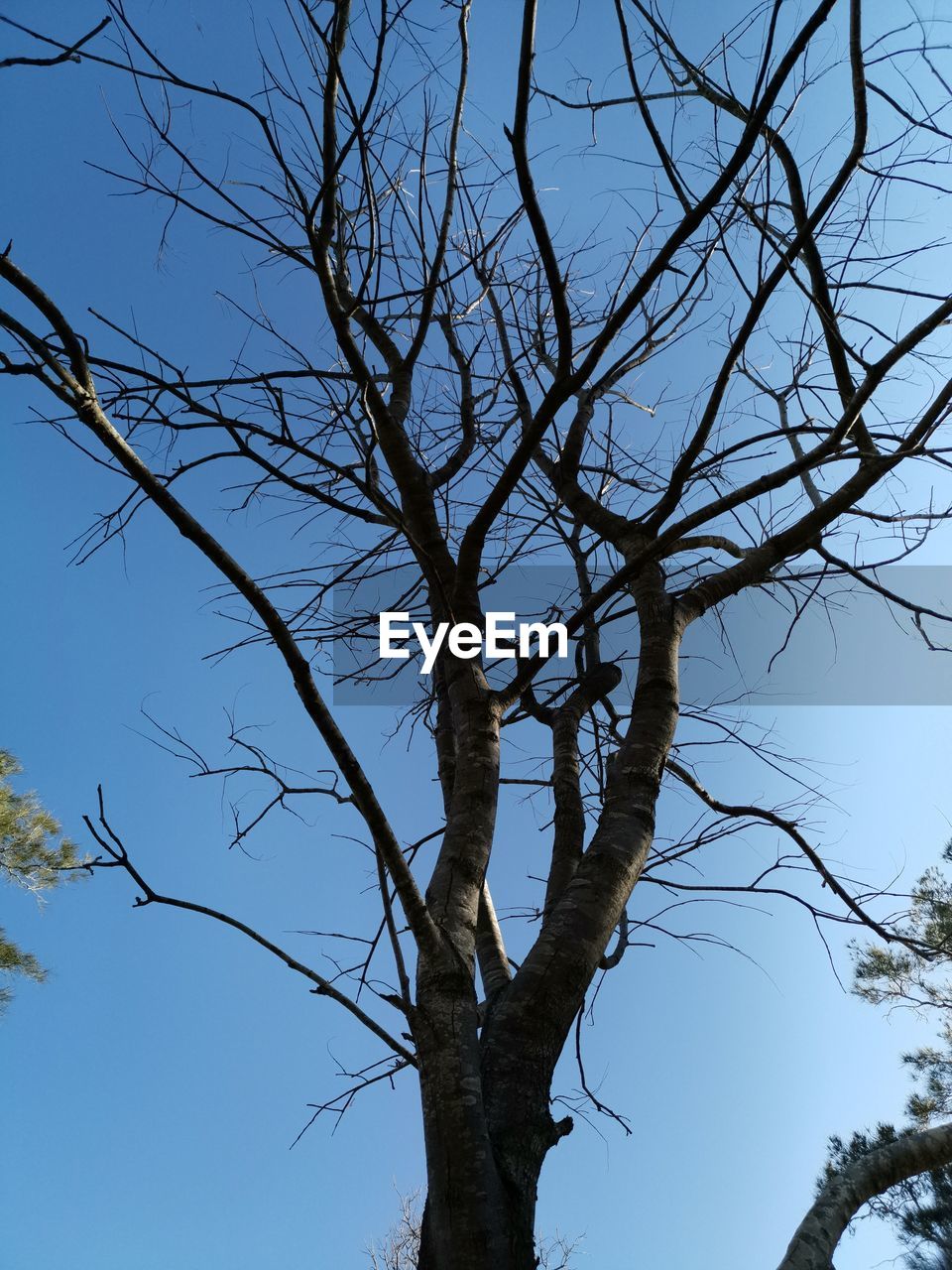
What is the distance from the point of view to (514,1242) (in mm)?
1133

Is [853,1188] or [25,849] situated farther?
[25,849]

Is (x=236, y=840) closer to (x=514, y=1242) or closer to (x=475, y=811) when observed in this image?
(x=475, y=811)

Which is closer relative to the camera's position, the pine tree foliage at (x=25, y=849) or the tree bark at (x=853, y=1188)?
the tree bark at (x=853, y=1188)

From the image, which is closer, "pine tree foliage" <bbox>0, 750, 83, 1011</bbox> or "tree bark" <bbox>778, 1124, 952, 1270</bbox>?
"tree bark" <bbox>778, 1124, 952, 1270</bbox>

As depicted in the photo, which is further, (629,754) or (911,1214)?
(911,1214)

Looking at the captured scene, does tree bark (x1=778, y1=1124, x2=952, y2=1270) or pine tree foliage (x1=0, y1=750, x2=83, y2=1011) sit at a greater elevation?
pine tree foliage (x1=0, y1=750, x2=83, y2=1011)

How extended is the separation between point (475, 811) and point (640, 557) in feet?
1.77

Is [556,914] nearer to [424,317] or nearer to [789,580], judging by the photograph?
[424,317]

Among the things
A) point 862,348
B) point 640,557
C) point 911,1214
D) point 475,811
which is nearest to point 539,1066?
point 475,811

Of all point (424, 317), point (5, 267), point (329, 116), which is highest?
point (424, 317)

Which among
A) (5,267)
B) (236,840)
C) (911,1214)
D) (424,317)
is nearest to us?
(5,267)

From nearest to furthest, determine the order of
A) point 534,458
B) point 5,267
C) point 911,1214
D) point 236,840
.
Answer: point 5,267 < point 236,840 < point 534,458 < point 911,1214

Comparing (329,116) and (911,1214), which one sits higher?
(329,116)

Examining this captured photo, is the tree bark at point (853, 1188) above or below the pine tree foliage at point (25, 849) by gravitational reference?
below
